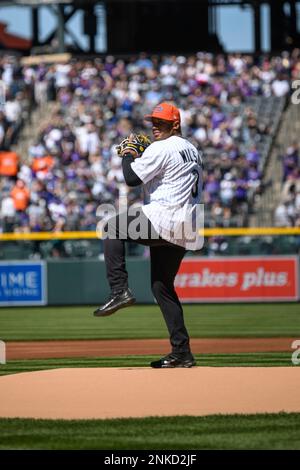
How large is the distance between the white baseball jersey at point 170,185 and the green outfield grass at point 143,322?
610 cm

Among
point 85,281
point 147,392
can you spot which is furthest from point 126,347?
point 85,281

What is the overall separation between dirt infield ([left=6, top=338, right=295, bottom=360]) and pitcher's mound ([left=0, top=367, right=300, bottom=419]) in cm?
333

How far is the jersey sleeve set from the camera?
26.1ft

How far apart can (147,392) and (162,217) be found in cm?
147

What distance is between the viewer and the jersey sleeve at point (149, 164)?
7.96 meters

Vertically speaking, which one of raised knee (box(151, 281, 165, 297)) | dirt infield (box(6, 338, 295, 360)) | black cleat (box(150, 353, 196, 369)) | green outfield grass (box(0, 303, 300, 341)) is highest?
raised knee (box(151, 281, 165, 297))

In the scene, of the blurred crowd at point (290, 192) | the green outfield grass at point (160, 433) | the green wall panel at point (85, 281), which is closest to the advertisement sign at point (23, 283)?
the green wall panel at point (85, 281)

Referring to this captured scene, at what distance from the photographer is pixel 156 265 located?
838 cm

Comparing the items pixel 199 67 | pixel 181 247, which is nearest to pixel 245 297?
pixel 199 67

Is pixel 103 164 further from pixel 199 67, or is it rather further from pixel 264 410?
pixel 264 410

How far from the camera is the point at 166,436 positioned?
5.79m

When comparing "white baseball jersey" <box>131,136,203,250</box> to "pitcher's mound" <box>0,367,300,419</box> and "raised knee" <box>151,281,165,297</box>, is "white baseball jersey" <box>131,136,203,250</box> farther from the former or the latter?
"pitcher's mound" <box>0,367,300,419</box>

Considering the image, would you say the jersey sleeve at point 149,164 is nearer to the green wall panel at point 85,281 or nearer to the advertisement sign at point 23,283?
the green wall panel at point 85,281

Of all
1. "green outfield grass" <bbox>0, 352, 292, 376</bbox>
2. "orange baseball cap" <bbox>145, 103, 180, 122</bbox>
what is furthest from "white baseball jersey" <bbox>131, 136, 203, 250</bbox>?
"green outfield grass" <bbox>0, 352, 292, 376</bbox>
